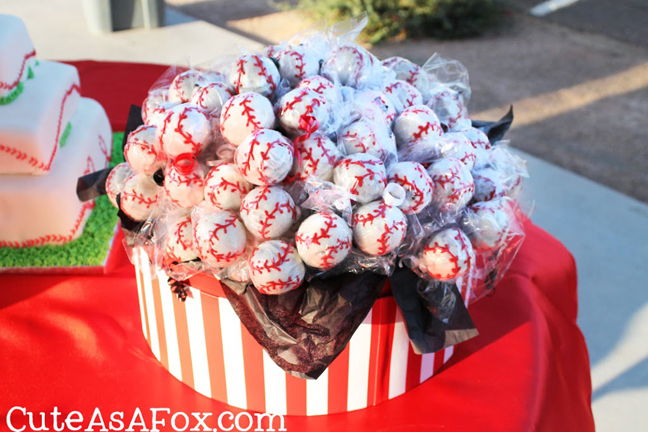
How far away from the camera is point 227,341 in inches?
51.7

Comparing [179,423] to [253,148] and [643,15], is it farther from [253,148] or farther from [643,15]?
[643,15]

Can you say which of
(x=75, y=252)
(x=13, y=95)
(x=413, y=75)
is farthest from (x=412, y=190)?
(x=13, y=95)

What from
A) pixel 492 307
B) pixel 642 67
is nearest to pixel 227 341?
pixel 492 307

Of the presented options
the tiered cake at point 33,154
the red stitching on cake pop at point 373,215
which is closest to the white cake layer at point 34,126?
the tiered cake at point 33,154

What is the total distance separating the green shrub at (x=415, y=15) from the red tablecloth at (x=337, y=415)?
12.3 feet

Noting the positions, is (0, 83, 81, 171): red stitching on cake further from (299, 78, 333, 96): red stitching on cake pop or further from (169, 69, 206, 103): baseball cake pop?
(299, 78, 333, 96): red stitching on cake pop

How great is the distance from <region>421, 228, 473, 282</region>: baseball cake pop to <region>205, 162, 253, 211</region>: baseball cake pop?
361mm

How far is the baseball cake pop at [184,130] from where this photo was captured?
1178mm

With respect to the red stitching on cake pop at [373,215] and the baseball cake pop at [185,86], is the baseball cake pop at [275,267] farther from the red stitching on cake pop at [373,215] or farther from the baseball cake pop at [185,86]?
the baseball cake pop at [185,86]

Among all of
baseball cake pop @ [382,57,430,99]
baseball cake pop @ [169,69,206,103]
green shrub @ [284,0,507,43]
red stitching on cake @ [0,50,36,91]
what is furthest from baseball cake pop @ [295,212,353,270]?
green shrub @ [284,0,507,43]

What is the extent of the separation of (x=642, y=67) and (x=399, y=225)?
14.3 feet

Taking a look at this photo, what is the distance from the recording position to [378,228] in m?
1.14

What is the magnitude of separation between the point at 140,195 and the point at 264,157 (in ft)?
1.13

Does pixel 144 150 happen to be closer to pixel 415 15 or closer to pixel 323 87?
pixel 323 87
